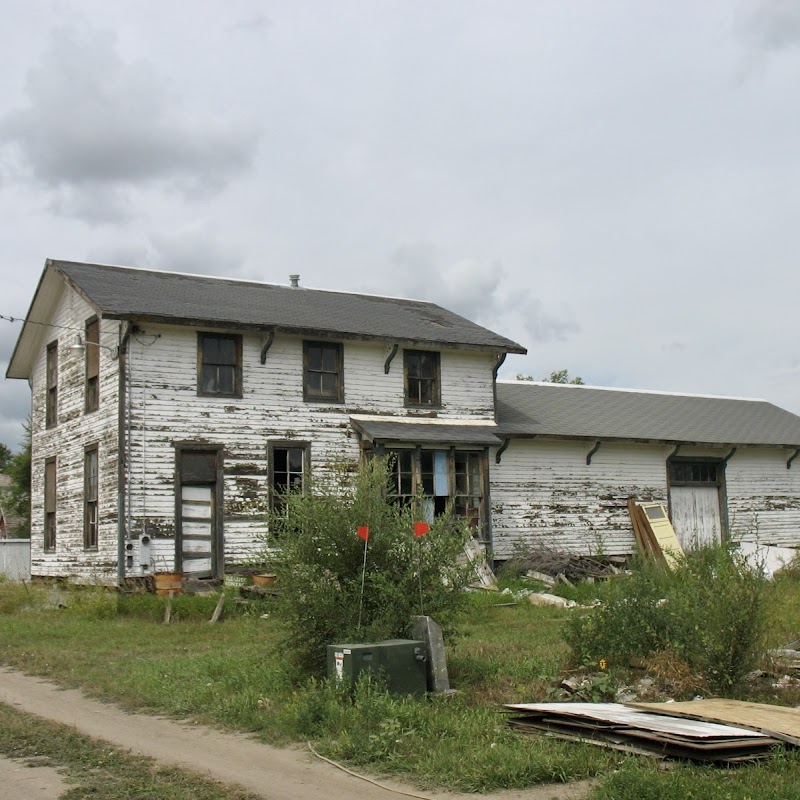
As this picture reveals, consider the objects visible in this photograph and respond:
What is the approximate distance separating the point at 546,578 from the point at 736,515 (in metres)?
8.50

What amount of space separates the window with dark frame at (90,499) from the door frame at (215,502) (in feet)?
7.53

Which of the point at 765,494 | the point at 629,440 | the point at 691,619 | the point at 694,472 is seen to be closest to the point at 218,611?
the point at 691,619

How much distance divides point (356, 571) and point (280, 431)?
11.1 meters

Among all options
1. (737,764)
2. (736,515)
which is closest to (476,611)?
(737,764)

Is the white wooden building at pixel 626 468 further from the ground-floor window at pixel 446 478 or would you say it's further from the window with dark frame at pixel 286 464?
the window with dark frame at pixel 286 464

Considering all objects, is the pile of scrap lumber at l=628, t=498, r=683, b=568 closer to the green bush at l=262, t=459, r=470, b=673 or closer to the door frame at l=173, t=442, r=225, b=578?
the door frame at l=173, t=442, r=225, b=578

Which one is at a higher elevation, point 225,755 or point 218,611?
point 218,611

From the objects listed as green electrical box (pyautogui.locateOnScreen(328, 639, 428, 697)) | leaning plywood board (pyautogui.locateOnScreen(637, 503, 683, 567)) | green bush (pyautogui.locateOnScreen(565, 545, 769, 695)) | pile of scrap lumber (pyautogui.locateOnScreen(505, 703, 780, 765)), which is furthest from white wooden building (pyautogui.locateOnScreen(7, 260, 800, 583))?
pile of scrap lumber (pyautogui.locateOnScreen(505, 703, 780, 765))

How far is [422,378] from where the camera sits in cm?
2409

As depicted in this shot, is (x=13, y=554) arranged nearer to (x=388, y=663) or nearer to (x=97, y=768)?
(x=388, y=663)

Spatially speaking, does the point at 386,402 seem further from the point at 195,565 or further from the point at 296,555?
the point at 296,555

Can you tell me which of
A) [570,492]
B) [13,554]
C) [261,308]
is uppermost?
[261,308]

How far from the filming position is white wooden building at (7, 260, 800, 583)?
20.7 m

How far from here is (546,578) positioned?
2288 centimetres
